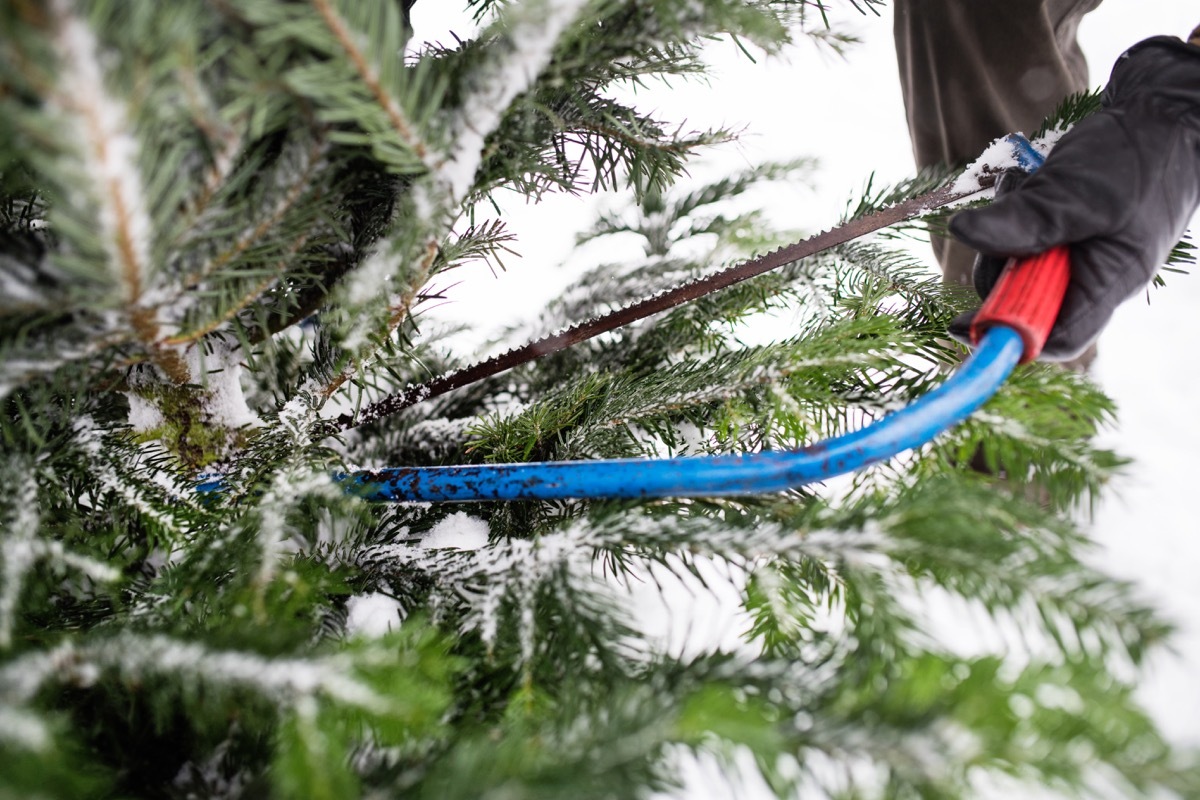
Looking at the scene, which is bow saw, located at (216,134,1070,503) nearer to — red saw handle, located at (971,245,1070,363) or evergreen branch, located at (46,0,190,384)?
red saw handle, located at (971,245,1070,363)

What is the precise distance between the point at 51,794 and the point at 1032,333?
59cm

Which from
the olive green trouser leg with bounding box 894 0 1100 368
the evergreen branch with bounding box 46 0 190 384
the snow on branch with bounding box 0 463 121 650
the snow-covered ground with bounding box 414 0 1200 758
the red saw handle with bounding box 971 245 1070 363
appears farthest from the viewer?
the olive green trouser leg with bounding box 894 0 1100 368

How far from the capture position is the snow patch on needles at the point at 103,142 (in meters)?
0.22

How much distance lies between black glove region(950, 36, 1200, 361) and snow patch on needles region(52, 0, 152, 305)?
1.67ft

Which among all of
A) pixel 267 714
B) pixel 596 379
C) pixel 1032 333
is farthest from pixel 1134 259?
pixel 267 714

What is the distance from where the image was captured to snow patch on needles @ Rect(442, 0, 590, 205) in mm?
322

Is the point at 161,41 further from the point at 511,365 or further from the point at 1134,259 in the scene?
the point at 1134,259

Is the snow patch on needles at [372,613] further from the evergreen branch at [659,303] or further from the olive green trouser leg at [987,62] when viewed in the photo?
the olive green trouser leg at [987,62]

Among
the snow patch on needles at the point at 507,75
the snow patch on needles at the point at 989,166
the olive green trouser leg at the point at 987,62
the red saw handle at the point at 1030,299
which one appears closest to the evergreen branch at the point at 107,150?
the snow patch on needles at the point at 507,75

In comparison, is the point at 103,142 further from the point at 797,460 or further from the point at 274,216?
the point at 797,460

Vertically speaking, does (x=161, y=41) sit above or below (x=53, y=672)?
above

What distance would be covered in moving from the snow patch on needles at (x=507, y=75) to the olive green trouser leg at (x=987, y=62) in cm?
101

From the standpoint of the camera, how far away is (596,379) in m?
0.59

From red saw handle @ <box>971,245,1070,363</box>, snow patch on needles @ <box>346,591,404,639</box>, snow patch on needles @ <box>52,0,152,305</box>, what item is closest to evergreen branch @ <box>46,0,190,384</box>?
snow patch on needles @ <box>52,0,152,305</box>
